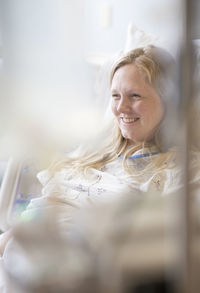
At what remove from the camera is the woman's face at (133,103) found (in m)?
0.81

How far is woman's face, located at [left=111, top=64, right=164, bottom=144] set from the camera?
2.67ft

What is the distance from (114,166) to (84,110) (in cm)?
30

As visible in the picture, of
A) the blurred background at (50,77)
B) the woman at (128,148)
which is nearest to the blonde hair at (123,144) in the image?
the woman at (128,148)

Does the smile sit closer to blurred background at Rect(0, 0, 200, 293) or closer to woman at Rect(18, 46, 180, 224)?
woman at Rect(18, 46, 180, 224)

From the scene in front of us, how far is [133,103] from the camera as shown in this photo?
846 millimetres

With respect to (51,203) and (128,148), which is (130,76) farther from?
(51,203)

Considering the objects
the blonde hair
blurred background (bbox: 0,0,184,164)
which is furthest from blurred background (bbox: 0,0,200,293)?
the blonde hair

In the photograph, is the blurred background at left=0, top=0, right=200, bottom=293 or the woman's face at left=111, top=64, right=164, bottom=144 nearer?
the blurred background at left=0, top=0, right=200, bottom=293

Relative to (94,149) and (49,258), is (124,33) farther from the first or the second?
(49,258)

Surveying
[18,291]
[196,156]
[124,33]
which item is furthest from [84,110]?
[124,33]

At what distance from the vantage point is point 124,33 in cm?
125

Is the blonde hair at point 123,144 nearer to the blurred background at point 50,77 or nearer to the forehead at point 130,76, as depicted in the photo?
the forehead at point 130,76

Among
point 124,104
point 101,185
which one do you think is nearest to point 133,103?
point 124,104

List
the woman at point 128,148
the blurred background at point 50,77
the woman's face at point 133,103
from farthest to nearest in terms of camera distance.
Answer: the woman's face at point 133,103
the woman at point 128,148
the blurred background at point 50,77
